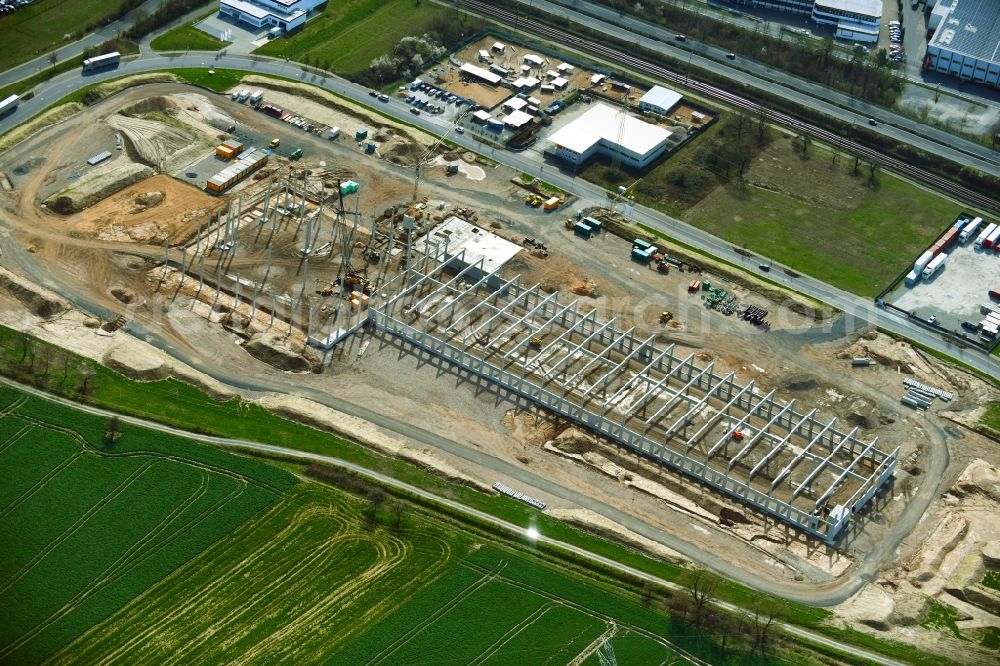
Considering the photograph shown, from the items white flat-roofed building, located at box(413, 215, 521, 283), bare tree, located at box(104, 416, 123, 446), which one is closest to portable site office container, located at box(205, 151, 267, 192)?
white flat-roofed building, located at box(413, 215, 521, 283)

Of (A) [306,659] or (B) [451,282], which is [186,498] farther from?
(B) [451,282]

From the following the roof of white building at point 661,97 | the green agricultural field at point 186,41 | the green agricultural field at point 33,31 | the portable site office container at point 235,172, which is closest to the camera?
the portable site office container at point 235,172

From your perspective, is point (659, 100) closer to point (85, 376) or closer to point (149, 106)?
point (149, 106)

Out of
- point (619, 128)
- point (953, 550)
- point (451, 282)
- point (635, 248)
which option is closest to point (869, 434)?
point (953, 550)

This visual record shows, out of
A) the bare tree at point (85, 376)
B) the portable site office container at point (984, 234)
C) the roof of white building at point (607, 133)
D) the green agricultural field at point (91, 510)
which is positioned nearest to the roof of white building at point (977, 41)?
the portable site office container at point (984, 234)

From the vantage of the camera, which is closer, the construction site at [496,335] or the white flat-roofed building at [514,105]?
the construction site at [496,335]

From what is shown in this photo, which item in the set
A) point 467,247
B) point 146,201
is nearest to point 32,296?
point 146,201

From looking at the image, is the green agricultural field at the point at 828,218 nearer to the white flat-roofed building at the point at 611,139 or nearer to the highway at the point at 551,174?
the highway at the point at 551,174
